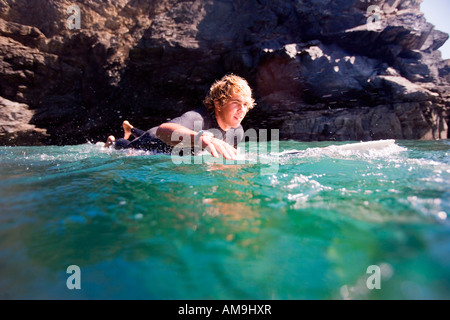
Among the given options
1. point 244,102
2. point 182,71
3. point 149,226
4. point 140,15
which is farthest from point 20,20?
point 149,226

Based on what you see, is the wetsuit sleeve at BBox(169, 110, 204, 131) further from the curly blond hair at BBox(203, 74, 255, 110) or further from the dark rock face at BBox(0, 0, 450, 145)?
the dark rock face at BBox(0, 0, 450, 145)

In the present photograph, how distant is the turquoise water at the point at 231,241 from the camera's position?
1.98ft

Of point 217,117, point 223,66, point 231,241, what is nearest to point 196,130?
point 217,117

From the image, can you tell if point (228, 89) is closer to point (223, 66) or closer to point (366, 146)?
point (366, 146)

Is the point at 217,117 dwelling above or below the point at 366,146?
above

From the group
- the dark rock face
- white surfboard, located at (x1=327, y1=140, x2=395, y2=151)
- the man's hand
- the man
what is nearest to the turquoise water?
the man's hand

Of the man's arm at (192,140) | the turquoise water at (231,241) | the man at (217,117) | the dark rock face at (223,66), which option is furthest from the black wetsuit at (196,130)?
the dark rock face at (223,66)

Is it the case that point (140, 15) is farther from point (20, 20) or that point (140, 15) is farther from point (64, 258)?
point (64, 258)

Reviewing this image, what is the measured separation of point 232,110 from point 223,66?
6.91 meters

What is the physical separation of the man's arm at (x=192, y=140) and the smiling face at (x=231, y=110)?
2.22 feet

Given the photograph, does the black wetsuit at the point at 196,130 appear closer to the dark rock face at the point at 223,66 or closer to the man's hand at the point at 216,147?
the man's hand at the point at 216,147

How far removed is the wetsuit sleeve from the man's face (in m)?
0.27

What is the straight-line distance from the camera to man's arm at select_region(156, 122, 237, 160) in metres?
1.71

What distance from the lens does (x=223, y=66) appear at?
8.91 m
